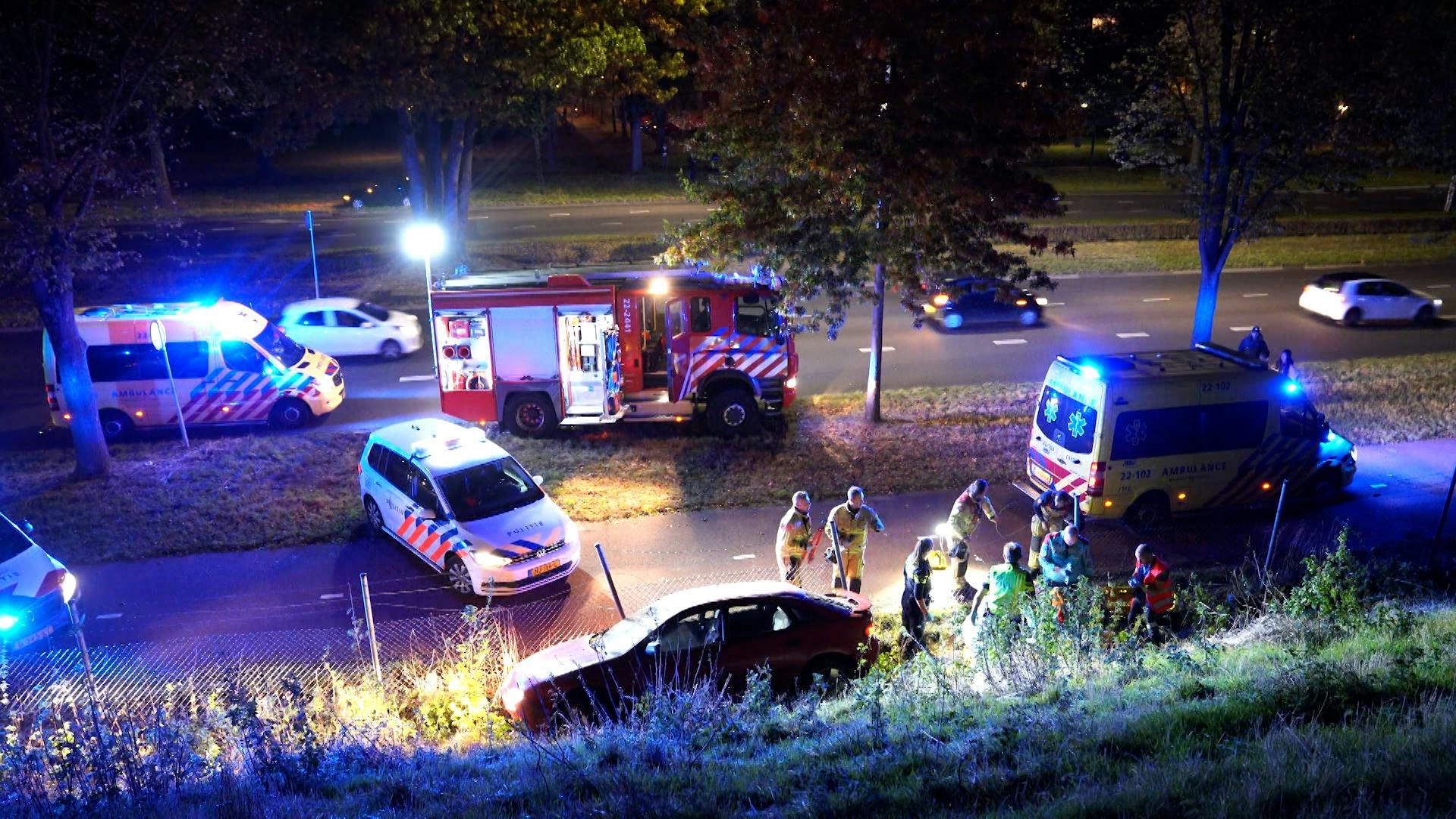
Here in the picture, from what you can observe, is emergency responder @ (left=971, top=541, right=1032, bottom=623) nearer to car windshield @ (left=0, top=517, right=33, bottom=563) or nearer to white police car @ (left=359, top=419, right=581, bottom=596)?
white police car @ (left=359, top=419, right=581, bottom=596)

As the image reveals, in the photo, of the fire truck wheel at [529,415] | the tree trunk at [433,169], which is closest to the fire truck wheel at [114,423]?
the fire truck wheel at [529,415]

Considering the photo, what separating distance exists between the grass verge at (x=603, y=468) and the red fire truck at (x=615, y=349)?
61 centimetres

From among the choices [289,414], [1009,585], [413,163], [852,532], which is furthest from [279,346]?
[1009,585]

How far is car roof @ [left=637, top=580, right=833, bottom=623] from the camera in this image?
9.41 m

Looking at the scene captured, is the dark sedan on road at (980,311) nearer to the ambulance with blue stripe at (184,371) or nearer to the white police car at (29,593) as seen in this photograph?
the ambulance with blue stripe at (184,371)

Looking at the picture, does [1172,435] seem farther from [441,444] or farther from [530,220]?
[530,220]

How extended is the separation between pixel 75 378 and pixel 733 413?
971 centimetres

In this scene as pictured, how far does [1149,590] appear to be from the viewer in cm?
Answer: 1027

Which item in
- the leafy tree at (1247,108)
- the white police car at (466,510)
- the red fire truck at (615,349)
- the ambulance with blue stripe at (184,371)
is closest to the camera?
the white police car at (466,510)

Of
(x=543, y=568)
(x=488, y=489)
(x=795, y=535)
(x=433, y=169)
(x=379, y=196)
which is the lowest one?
(x=543, y=568)

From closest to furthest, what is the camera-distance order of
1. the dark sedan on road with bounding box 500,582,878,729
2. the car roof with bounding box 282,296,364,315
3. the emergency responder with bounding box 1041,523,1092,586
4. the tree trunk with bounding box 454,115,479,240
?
1. the dark sedan on road with bounding box 500,582,878,729
2. the emergency responder with bounding box 1041,523,1092,586
3. the car roof with bounding box 282,296,364,315
4. the tree trunk with bounding box 454,115,479,240

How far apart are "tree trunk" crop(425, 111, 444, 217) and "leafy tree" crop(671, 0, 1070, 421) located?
41.9ft

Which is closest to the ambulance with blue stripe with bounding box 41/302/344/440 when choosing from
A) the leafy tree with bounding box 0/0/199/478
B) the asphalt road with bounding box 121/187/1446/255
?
the leafy tree with bounding box 0/0/199/478

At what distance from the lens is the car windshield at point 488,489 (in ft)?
40.3
